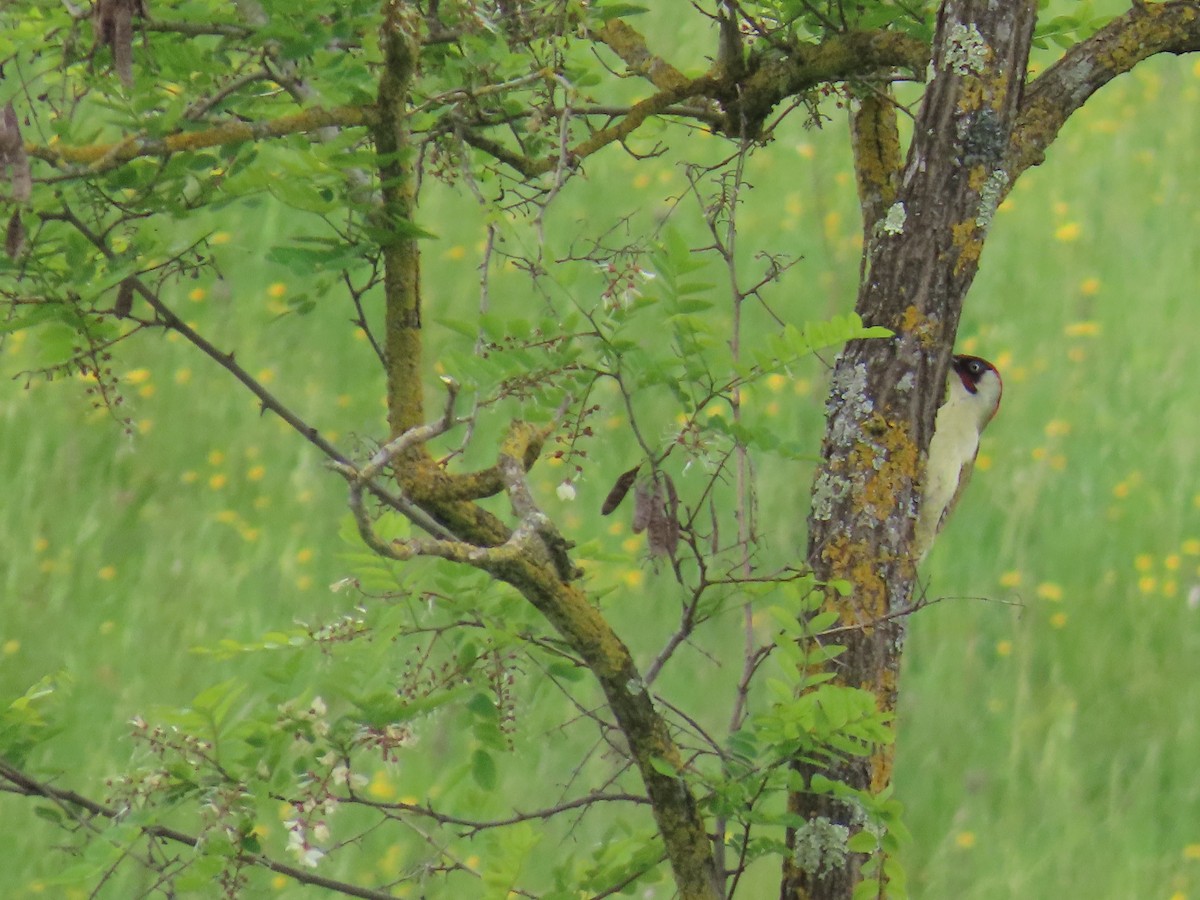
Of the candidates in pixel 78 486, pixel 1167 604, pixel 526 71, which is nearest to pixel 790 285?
pixel 1167 604

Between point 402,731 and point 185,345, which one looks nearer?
point 402,731

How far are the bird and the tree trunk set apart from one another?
0.46 metres

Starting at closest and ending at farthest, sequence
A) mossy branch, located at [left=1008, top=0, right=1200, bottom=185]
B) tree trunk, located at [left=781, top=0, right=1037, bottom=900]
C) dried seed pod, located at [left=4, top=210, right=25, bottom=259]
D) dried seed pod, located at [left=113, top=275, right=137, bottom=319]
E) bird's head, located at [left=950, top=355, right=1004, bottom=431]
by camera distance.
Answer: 1. dried seed pod, located at [left=4, top=210, right=25, bottom=259]
2. dried seed pod, located at [left=113, top=275, right=137, bottom=319]
3. tree trunk, located at [left=781, top=0, right=1037, bottom=900]
4. mossy branch, located at [left=1008, top=0, right=1200, bottom=185]
5. bird's head, located at [left=950, top=355, right=1004, bottom=431]

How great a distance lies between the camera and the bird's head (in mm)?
4109

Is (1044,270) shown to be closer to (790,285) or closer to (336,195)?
(790,285)

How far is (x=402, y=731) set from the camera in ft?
8.71

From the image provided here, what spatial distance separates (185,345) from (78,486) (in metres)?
1.17

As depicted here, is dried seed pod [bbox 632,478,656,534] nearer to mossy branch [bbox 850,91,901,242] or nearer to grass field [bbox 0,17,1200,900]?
mossy branch [bbox 850,91,901,242]

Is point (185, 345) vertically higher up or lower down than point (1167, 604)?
higher up

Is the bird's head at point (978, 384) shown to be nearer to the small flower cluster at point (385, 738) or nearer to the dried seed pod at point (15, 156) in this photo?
the small flower cluster at point (385, 738)

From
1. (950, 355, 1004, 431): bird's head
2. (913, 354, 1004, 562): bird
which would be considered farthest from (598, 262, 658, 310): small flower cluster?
(950, 355, 1004, 431): bird's head

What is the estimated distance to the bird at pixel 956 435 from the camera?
353 centimetres

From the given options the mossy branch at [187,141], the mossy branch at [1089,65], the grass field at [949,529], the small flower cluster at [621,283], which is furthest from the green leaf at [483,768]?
the grass field at [949,529]

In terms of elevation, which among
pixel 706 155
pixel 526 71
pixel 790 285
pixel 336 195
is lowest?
pixel 336 195
